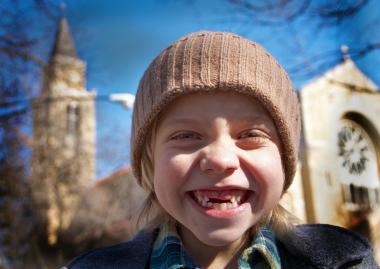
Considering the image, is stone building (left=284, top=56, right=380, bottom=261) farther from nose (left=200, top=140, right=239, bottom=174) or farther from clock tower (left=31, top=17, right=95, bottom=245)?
nose (left=200, top=140, right=239, bottom=174)

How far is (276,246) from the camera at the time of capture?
86 cm

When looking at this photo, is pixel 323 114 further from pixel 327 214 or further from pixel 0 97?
pixel 0 97

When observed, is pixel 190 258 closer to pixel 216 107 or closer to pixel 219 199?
pixel 219 199

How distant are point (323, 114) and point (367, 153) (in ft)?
8.27

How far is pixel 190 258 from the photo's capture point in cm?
80

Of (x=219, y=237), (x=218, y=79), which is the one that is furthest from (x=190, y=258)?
(x=218, y=79)

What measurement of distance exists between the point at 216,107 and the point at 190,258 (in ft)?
1.00

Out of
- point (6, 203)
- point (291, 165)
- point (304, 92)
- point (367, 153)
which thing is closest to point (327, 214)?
point (304, 92)

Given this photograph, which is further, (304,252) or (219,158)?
Answer: (304,252)

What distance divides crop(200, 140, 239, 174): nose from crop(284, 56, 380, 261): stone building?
3192mm

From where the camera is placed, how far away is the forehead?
2.40 ft

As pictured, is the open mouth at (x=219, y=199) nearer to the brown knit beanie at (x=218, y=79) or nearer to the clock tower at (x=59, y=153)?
the brown knit beanie at (x=218, y=79)

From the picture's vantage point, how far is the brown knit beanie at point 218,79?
773 mm

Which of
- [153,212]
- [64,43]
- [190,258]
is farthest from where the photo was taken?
[64,43]
